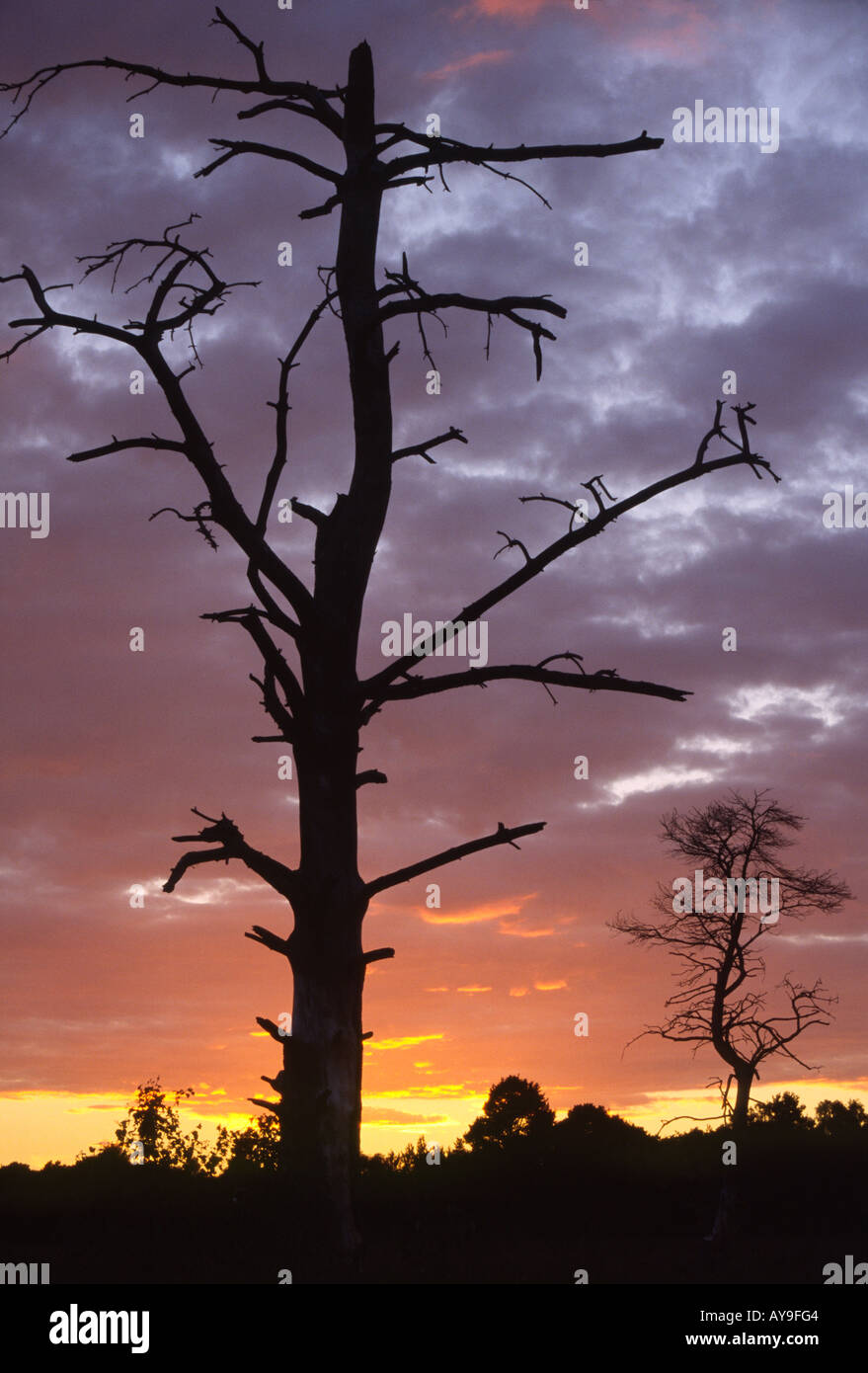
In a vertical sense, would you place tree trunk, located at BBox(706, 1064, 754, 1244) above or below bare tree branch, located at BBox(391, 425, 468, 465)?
below

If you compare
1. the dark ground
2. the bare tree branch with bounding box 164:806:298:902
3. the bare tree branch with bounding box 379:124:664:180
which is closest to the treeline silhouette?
the dark ground

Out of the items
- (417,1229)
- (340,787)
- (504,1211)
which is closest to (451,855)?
(340,787)

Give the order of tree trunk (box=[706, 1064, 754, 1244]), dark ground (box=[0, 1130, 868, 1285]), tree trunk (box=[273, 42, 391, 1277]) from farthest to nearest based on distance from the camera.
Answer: tree trunk (box=[706, 1064, 754, 1244])
dark ground (box=[0, 1130, 868, 1285])
tree trunk (box=[273, 42, 391, 1277])

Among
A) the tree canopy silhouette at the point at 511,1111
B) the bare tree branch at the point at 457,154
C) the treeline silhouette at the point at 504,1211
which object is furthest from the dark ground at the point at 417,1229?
the tree canopy silhouette at the point at 511,1111

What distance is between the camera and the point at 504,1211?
19.5 meters

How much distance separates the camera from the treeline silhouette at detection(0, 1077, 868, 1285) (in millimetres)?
8992

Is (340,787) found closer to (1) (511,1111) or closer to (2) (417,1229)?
(2) (417,1229)

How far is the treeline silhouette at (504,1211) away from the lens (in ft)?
29.5

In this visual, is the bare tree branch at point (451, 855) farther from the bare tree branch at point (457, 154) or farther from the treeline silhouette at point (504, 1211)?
the bare tree branch at point (457, 154)

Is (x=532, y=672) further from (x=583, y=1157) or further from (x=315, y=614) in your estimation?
(x=583, y=1157)

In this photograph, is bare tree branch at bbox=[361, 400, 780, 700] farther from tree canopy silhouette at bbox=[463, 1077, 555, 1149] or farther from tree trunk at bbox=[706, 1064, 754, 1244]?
tree canopy silhouette at bbox=[463, 1077, 555, 1149]

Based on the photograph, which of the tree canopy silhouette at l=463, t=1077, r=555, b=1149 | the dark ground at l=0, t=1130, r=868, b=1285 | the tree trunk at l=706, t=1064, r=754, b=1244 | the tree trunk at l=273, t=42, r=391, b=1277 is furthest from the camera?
the tree canopy silhouette at l=463, t=1077, r=555, b=1149
